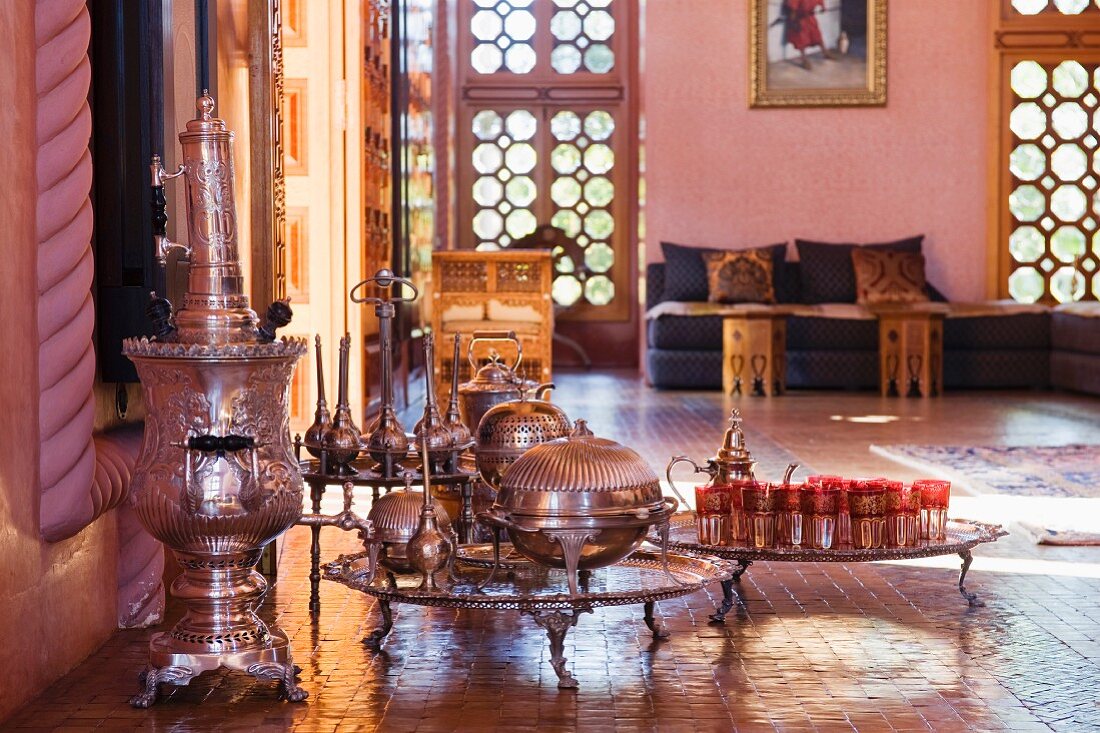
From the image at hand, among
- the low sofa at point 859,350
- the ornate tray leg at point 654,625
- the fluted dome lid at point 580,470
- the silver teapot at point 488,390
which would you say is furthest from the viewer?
the low sofa at point 859,350

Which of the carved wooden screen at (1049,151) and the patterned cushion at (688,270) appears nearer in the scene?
the patterned cushion at (688,270)

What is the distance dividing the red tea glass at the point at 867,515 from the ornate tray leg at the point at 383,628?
4.11 feet

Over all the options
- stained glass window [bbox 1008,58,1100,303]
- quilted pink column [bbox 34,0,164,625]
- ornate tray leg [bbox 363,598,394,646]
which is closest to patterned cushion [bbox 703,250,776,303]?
→ stained glass window [bbox 1008,58,1100,303]

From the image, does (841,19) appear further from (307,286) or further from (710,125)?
(307,286)

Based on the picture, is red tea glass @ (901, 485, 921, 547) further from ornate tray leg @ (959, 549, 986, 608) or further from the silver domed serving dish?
the silver domed serving dish

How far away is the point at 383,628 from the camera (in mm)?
3564

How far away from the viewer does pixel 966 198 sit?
43.7 feet

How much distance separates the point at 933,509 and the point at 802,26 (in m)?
9.91

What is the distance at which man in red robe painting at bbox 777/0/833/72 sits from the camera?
13.2 metres

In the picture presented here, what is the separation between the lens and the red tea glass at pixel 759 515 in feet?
12.8

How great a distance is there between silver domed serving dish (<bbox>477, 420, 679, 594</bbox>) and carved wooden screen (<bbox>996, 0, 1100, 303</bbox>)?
1073 centimetres

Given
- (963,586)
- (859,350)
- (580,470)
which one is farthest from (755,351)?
(580,470)

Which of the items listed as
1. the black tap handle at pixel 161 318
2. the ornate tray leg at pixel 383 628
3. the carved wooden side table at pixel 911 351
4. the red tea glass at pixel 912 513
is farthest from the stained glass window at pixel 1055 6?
the black tap handle at pixel 161 318

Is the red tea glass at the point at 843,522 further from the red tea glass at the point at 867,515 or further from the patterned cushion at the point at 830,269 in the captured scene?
the patterned cushion at the point at 830,269
